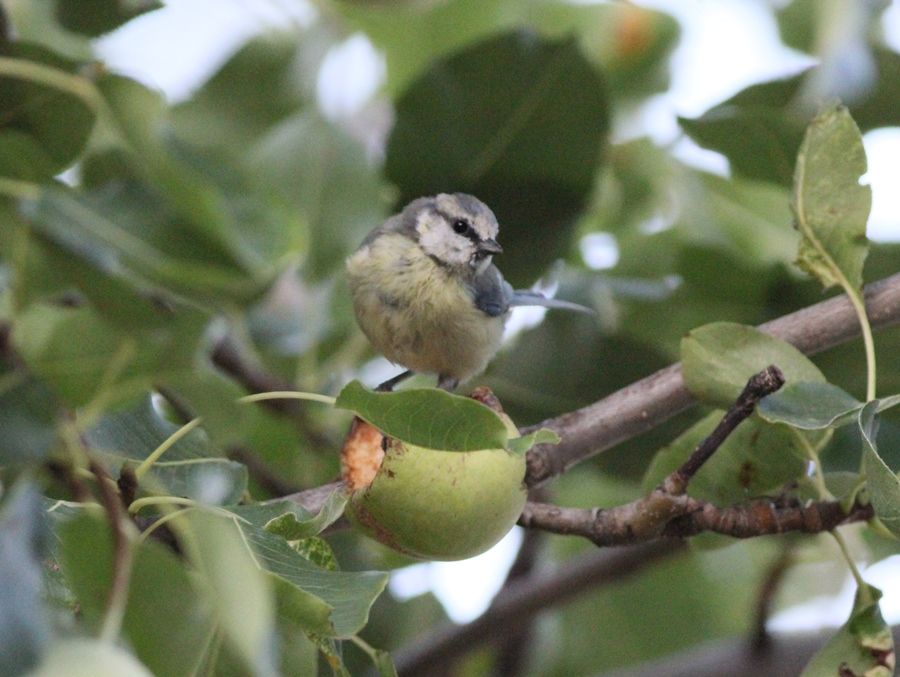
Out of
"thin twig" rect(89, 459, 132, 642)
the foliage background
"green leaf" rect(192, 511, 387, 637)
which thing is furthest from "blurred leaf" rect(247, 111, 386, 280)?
"thin twig" rect(89, 459, 132, 642)

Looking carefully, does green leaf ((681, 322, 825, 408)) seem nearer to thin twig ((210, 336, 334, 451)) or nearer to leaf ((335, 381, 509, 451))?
leaf ((335, 381, 509, 451))

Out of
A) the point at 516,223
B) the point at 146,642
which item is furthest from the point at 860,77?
the point at 146,642

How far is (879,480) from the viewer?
4.22 feet

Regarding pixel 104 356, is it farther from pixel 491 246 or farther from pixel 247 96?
pixel 247 96

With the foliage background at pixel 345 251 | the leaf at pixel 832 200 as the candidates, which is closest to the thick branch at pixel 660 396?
the leaf at pixel 832 200

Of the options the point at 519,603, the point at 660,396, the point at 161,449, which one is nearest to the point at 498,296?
the point at 519,603

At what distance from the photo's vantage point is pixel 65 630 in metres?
1.00

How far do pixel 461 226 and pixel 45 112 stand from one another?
103 centimetres

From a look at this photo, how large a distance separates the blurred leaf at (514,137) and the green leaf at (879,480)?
1.12 m

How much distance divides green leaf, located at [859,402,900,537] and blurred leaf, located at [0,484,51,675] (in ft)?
2.79

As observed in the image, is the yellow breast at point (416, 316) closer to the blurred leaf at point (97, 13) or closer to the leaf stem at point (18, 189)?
the blurred leaf at point (97, 13)

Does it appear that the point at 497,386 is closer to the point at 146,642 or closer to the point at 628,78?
the point at 628,78

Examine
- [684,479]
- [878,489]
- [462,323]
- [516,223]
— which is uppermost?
[878,489]

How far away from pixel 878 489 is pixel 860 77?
1075mm
